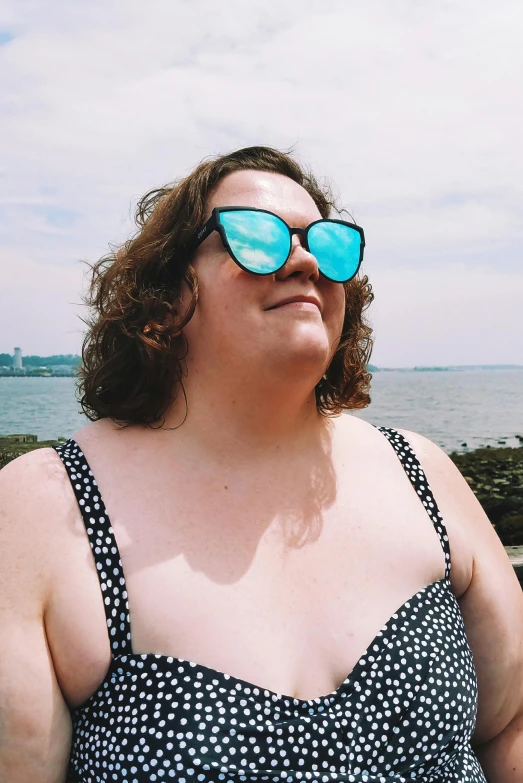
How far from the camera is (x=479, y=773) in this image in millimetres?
2076

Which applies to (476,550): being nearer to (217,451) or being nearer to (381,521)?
(381,521)

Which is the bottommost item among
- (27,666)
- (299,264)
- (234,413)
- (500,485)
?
(500,485)

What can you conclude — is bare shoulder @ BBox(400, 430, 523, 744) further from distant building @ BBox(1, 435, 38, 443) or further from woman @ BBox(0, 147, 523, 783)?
distant building @ BBox(1, 435, 38, 443)

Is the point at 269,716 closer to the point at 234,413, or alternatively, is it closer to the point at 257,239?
the point at 234,413

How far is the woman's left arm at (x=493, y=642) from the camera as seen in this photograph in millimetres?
2209

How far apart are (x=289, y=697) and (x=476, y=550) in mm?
849

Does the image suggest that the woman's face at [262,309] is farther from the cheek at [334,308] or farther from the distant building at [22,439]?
the distant building at [22,439]

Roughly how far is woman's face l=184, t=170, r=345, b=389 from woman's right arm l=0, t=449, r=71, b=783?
727 mm

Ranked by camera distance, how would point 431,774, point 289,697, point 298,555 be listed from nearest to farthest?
1. point 289,697
2. point 431,774
3. point 298,555

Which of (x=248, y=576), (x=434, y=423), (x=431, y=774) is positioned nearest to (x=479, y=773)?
(x=431, y=774)

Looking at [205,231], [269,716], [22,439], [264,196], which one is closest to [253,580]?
[269,716]

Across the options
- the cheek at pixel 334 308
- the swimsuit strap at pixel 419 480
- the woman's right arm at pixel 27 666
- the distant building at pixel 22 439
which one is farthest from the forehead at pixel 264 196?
the distant building at pixel 22 439

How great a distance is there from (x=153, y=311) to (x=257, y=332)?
389 mm

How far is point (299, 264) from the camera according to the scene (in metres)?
2.15
